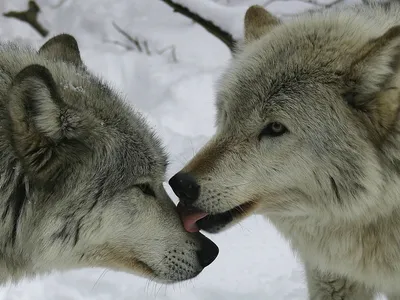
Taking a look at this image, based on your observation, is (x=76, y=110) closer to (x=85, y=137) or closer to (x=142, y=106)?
(x=85, y=137)

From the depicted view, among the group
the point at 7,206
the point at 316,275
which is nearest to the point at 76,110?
the point at 7,206

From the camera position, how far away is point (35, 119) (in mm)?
2568

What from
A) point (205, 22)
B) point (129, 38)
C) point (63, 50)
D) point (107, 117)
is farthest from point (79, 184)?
point (129, 38)

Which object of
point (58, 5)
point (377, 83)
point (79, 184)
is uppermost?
point (377, 83)

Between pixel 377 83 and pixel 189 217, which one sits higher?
pixel 377 83

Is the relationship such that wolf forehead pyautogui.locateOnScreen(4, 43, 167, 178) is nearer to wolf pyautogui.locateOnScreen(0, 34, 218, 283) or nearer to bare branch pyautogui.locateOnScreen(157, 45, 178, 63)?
wolf pyautogui.locateOnScreen(0, 34, 218, 283)

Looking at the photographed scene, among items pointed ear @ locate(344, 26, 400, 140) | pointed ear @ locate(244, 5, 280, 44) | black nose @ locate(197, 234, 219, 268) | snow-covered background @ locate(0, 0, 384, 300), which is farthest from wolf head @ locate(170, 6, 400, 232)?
snow-covered background @ locate(0, 0, 384, 300)

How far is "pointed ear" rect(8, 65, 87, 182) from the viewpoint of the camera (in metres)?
2.46

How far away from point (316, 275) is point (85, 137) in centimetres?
180

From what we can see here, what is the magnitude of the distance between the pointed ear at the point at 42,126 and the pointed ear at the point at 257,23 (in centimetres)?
118

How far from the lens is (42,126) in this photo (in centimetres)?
260

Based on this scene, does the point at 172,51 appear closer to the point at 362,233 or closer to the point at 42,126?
the point at 362,233

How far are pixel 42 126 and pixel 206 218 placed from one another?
3.25ft

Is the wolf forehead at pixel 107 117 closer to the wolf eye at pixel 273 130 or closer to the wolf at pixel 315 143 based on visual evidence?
the wolf at pixel 315 143
